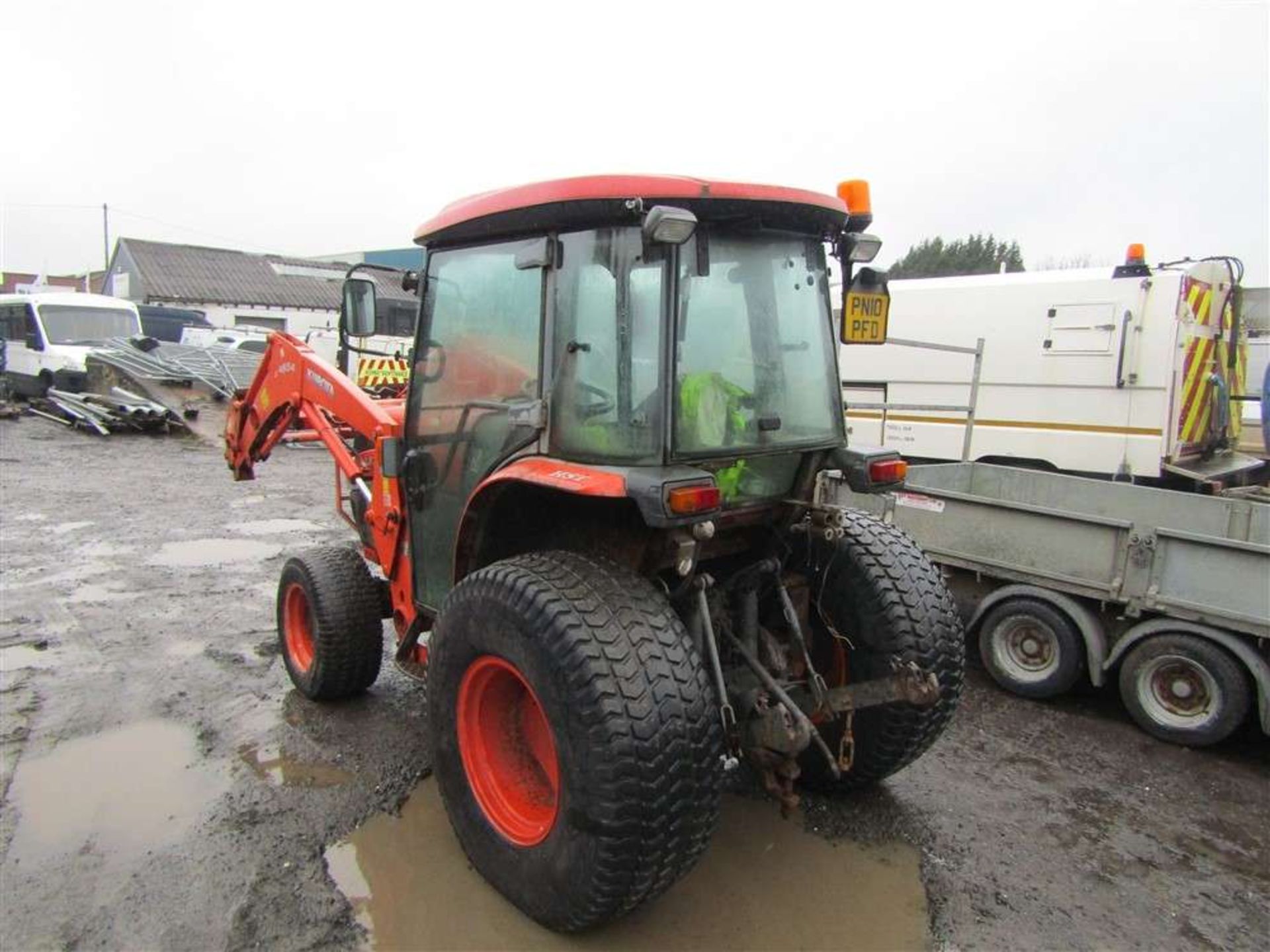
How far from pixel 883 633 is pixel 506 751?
1379 mm

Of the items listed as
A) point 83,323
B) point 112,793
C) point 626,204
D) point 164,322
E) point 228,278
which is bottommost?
point 112,793

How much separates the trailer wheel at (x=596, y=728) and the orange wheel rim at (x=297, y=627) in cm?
184

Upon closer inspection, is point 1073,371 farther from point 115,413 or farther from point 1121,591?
point 115,413

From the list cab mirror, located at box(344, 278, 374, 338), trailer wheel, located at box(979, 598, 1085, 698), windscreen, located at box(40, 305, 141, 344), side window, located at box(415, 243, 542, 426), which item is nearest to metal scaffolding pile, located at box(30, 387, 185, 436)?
windscreen, located at box(40, 305, 141, 344)

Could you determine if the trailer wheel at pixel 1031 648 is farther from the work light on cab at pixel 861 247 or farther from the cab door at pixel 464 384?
the cab door at pixel 464 384

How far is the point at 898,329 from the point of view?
7664 mm

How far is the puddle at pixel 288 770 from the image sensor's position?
3387 mm

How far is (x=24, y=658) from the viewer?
454 cm

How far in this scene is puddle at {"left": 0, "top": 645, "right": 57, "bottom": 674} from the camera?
4426 millimetres

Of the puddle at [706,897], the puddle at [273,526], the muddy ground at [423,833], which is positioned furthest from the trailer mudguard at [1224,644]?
the puddle at [273,526]

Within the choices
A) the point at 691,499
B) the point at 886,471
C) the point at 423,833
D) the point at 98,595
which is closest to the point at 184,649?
the point at 98,595

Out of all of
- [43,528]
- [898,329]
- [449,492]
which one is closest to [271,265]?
[43,528]

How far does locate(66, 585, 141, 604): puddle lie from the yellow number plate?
198 inches

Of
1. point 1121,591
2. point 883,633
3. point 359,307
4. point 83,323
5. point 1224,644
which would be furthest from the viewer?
point 83,323
